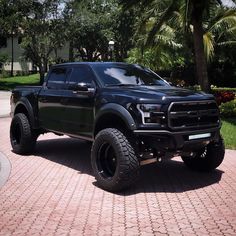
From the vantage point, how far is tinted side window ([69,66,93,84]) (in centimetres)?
859

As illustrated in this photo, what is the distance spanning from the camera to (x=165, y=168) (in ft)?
30.2

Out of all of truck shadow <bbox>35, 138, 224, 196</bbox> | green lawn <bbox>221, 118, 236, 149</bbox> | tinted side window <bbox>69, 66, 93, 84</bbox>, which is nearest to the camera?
truck shadow <bbox>35, 138, 224, 196</bbox>

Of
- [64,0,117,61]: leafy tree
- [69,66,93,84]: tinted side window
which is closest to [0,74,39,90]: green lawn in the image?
[64,0,117,61]: leafy tree

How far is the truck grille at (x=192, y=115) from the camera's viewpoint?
718cm

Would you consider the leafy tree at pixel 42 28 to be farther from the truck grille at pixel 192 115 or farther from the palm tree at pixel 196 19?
the truck grille at pixel 192 115

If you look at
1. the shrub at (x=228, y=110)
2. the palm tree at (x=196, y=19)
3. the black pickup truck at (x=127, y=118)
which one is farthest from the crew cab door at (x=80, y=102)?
the shrub at (x=228, y=110)

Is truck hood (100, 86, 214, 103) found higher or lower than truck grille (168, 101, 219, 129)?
higher

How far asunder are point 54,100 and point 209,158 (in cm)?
317

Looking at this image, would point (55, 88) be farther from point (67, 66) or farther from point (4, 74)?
point (4, 74)

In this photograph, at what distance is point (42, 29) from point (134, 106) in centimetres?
3587

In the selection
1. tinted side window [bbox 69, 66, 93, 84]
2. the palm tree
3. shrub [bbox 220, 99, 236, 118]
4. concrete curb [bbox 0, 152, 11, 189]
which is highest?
the palm tree

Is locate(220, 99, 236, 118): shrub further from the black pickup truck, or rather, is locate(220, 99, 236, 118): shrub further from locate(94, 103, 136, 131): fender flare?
locate(94, 103, 136, 131): fender flare

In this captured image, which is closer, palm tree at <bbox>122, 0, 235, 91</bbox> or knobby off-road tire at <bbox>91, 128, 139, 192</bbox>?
knobby off-road tire at <bbox>91, 128, 139, 192</bbox>

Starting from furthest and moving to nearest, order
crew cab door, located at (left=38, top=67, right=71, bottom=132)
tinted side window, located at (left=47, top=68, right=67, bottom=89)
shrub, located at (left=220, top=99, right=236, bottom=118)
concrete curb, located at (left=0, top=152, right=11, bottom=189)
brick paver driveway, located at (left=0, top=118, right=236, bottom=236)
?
shrub, located at (left=220, top=99, right=236, bottom=118) < tinted side window, located at (left=47, top=68, right=67, bottom=89) < crew cab door, located at (left=38, top=67, right=71, bottom=132) < concrete curb, located at (left=0, top=152, right=11, bottom=189) < brick paver driveway, located at (left=0, top=118, right=236, bottom=236)
